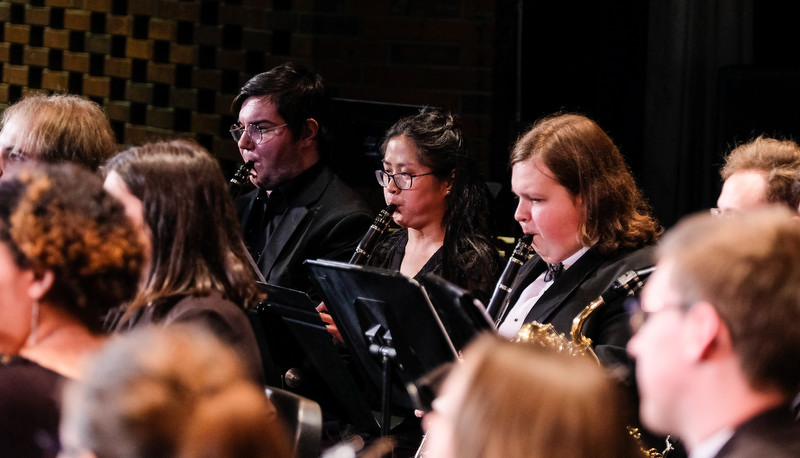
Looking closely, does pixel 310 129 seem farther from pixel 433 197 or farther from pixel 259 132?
pixel 433 197

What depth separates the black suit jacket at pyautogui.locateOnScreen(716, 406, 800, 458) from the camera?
1369 millimetres

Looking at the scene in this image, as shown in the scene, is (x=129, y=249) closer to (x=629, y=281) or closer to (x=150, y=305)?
(x=150, y=305)

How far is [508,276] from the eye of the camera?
280 centimetres

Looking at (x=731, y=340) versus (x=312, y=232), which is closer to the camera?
(x=731, y=340)

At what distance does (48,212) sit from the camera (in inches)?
62.2

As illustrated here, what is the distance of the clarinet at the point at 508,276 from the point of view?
2.77 metres

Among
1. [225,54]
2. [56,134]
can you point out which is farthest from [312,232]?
[225,54]

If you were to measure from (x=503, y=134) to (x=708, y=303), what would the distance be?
2.92m

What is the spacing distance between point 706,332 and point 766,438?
0.52 feet

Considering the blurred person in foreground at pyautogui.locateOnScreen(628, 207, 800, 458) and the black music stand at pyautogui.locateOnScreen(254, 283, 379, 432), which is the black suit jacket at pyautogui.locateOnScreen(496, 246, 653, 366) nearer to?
the black music stand at pyautogui.locateOnScreen(254, 283, 379, 432)

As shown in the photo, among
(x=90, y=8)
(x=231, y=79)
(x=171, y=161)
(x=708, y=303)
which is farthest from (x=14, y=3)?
(x=708, y=303)

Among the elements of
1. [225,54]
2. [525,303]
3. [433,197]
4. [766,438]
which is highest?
[225,54]

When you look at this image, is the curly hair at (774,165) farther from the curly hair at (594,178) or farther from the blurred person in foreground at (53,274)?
the blurred person in foreground at (53,274)

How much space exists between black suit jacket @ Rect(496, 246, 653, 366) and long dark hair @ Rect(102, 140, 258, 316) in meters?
0.85
